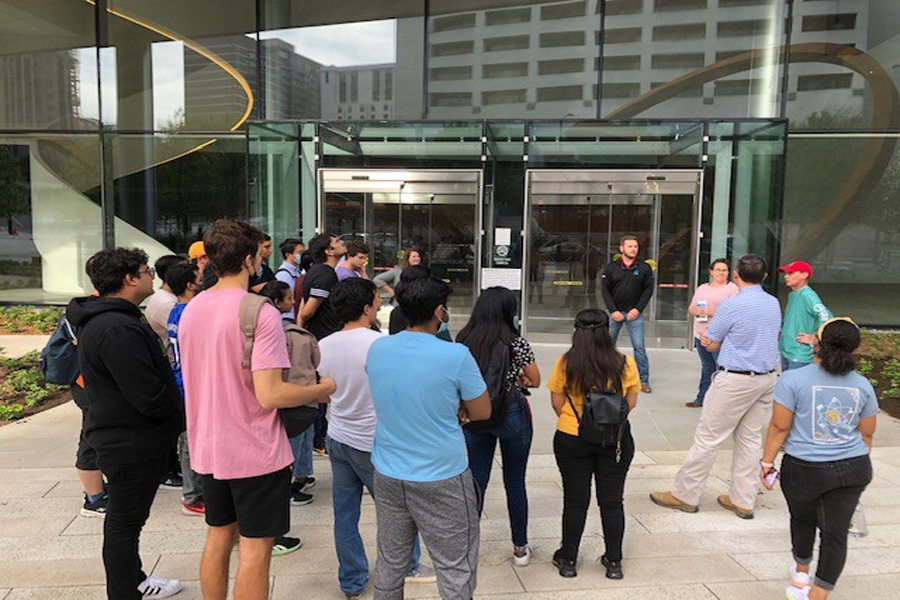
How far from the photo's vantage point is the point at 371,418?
307 centimetres

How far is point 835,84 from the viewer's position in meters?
11.7

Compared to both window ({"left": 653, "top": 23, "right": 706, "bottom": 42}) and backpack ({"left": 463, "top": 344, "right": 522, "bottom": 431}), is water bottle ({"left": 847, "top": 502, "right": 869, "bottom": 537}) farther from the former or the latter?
window ({"left": 653, "top": 23, "right": 706, "bottom": 42})

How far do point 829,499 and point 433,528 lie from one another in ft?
6.54

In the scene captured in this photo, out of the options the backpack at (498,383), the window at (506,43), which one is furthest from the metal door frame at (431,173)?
the backpack at (498,383)

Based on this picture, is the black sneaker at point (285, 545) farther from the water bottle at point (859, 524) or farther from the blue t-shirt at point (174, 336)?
the water bottle at point (859, 524)

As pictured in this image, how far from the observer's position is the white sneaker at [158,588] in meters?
3.23

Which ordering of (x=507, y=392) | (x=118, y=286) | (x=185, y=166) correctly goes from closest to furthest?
1. (x=118, y=286)
2. (x=507, y=392)
3. (x=185, y=166)

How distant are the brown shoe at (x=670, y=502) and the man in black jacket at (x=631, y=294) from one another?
319 centimetres

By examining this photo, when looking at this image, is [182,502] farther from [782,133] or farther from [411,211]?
[782,133]

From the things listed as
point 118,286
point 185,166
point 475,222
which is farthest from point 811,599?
point 185,166

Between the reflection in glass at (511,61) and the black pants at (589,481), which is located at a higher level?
the reflection in glass at (511,61)

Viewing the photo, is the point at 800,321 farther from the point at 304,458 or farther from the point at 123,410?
the point at 123,410

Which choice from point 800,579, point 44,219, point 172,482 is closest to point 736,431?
point 800,579

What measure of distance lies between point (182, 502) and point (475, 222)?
7.72m
